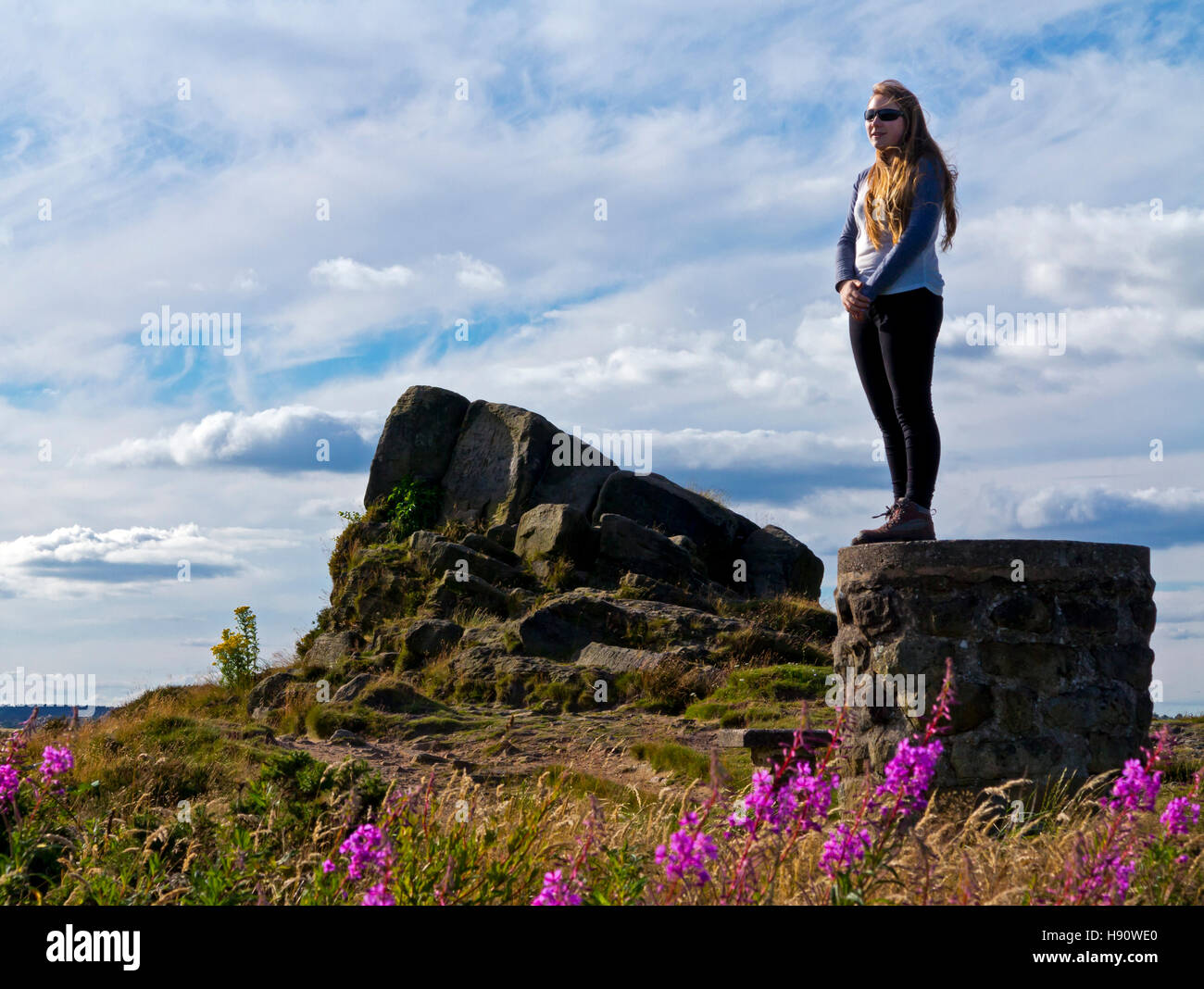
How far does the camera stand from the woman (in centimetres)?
542

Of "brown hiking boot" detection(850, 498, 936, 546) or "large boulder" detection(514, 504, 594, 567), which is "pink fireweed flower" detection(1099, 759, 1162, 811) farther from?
"large boulder" detection(514, 504, 594, 567)

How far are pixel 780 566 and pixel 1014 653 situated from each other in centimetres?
1346

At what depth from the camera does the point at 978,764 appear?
207 inches

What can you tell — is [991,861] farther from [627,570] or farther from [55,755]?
[627,570]

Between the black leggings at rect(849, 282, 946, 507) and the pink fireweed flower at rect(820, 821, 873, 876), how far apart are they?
282 centimetres

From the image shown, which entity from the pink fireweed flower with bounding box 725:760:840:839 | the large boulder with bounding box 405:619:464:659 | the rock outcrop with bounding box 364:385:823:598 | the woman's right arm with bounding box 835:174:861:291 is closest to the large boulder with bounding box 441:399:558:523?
the rock outcrop with bounding box 364:385:823:598

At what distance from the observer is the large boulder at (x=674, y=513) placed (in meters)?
18.4

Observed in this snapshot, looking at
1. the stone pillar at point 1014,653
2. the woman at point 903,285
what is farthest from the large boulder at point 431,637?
the stone pillar at point 1014,653

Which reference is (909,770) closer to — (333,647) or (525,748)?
(525,748)

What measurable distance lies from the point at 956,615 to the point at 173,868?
404 centimetres

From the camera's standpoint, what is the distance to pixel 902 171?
17.9 ft

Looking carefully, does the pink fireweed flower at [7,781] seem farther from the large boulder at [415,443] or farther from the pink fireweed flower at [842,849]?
the large boulder at [415,443]

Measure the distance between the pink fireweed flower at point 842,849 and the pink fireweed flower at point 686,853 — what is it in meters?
0.33
